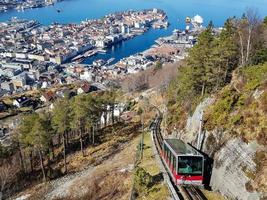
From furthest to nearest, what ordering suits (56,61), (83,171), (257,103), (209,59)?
(56,61)
(83,171)
(209,59)
(257,103)

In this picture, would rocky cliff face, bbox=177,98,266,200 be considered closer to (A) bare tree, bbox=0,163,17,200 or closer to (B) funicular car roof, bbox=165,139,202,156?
(B) funicular car roof, bbox=165,139,202,156

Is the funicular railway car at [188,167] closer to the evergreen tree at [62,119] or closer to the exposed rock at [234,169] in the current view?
the exposed rock at [234,169]

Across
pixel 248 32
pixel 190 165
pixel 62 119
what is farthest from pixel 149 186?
pixel 248 32

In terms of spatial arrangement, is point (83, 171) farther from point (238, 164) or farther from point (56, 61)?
point (56, 61)

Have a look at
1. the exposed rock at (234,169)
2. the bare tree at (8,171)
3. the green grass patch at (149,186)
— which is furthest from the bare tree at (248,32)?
the bare tree at (8,171)

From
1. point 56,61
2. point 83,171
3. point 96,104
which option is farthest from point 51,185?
point 56,61

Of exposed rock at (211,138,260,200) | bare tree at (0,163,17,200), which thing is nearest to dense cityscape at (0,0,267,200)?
exposed rock at (211,138,260,200)

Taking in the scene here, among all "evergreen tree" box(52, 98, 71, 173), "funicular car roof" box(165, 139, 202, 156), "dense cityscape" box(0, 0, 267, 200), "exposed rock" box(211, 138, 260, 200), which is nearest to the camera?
"exposed rock" box(211, 138, 260, 200)
